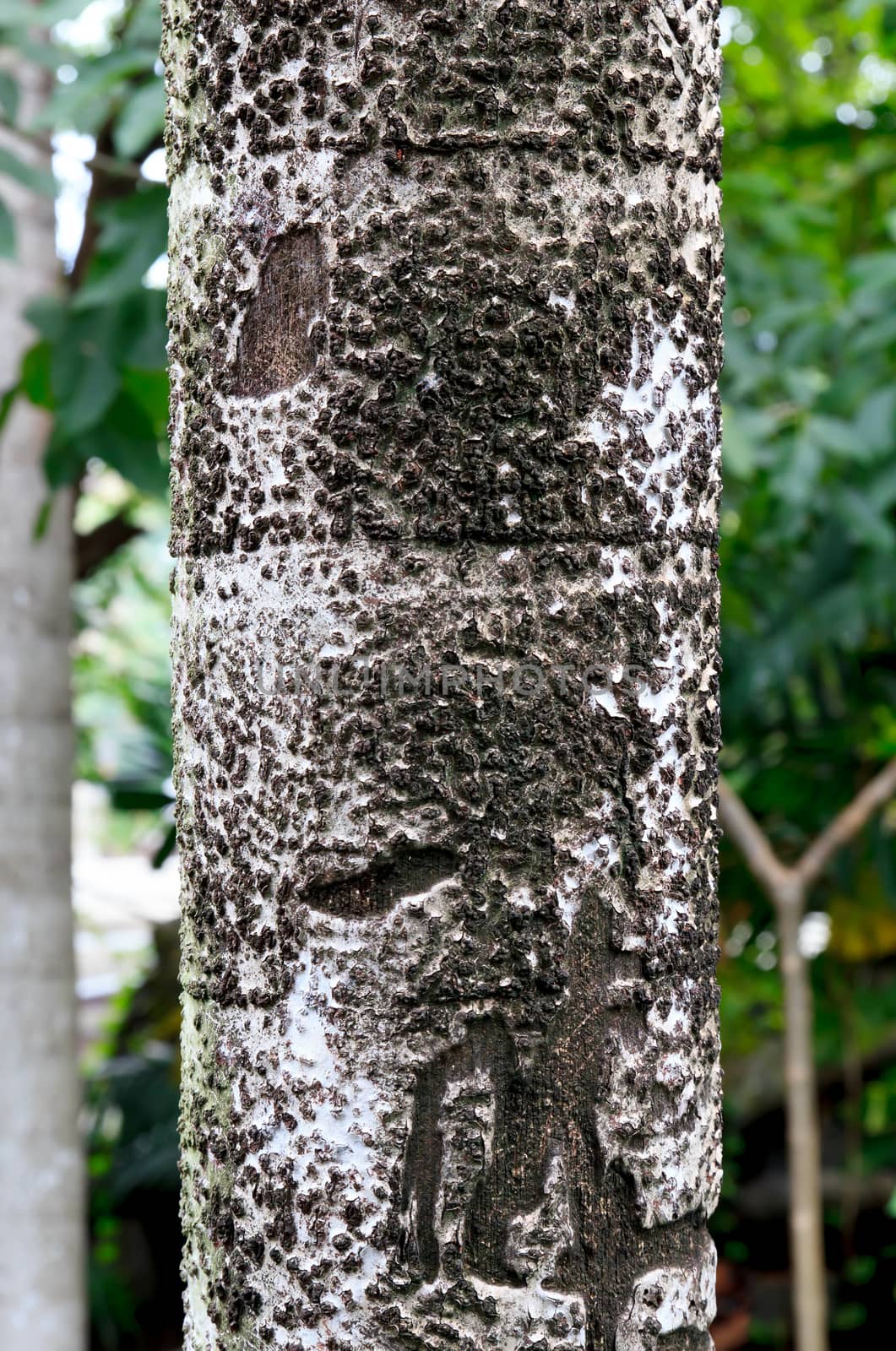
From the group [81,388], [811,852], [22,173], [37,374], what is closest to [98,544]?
[37,374]

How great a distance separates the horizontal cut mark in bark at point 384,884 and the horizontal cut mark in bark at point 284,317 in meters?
0.26

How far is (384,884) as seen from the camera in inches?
25.5

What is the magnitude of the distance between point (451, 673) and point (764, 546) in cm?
271

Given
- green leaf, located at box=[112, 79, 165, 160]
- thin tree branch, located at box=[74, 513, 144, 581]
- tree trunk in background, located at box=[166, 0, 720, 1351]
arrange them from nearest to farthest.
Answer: tree trunk in background, located at box=[166, 0, 720, 1351] → green leaf, located at box=[112, 79, 165, 160] → thin tree branch, located at box=[74, 513, 144, 581]

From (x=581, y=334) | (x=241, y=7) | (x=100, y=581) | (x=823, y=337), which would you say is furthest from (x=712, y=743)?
(x=100, y=581)

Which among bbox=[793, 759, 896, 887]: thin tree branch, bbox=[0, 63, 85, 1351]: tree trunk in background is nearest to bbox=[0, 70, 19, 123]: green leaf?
bbox=[0, 63, 85, 1351]: tree trunk in background

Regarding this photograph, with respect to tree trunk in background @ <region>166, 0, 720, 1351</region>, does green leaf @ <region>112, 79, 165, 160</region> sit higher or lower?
higher

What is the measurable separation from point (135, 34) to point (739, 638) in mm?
1881

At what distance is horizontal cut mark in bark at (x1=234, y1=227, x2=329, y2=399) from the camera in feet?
2.14

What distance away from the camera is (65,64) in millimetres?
1855

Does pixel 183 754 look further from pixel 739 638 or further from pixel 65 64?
pixel 739 638

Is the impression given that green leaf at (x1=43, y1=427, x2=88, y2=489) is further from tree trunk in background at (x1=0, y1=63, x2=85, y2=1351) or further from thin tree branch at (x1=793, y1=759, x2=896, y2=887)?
thin tree branch at (x1=793, y1=759, x2=896, y2=887)

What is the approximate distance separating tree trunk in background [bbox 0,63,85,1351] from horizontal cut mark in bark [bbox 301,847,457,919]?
1918 mm

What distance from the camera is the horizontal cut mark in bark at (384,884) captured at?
0.64 meters
